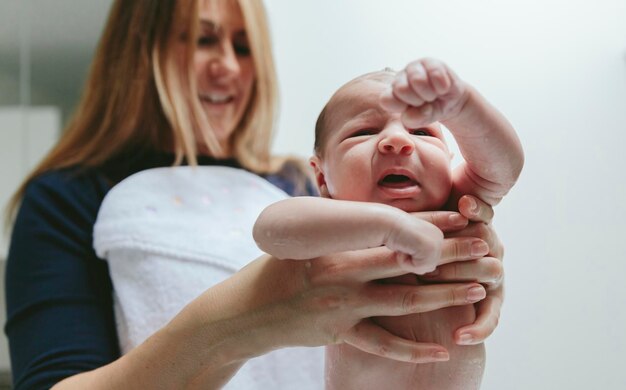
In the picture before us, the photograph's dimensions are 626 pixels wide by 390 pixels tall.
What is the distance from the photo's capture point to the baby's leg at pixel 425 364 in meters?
0.52

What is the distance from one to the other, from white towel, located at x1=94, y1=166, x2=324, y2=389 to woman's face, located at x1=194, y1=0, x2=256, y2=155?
14 centimetres

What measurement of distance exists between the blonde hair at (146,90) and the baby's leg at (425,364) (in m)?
0.45

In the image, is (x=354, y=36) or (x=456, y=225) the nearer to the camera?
(x=456, y=225)

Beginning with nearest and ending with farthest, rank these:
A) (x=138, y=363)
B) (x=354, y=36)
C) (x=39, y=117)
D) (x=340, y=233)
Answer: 1. (x=340, y=233)
2. (x=138, y=363)
3. (x=354, y=36)
4. (x=39, y=117)

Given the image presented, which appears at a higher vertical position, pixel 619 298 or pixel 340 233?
pixel 340 233

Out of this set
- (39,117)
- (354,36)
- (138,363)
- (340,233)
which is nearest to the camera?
(340,233)

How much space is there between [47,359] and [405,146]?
0.50 metres

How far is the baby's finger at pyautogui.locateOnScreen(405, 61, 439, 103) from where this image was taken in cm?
39

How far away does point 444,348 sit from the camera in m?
0.50

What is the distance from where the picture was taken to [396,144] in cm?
49

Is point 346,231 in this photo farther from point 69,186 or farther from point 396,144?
point 69,186

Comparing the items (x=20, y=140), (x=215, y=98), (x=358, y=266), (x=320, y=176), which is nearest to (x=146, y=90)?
(x=215, y=98)

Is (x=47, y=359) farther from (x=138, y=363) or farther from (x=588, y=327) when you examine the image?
(x=588, y=327)

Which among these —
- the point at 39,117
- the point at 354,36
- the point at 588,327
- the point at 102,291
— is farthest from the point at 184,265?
the point at 39,117
